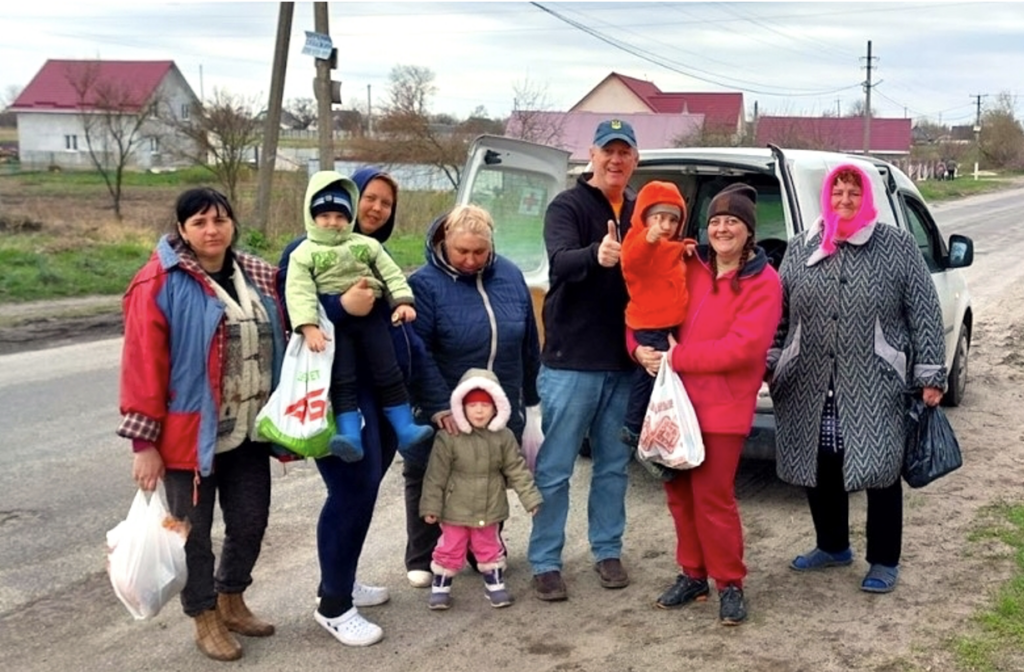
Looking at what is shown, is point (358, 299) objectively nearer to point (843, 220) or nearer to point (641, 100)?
point (843, 220)

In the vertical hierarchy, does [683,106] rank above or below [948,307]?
above

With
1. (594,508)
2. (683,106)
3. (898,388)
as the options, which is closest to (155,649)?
(594,508)

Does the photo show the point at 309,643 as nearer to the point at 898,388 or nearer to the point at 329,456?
the point at 329,456

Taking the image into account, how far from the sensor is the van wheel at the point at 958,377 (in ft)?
26.4

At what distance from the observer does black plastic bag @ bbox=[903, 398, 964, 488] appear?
14.6 feet

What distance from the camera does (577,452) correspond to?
4758 mm

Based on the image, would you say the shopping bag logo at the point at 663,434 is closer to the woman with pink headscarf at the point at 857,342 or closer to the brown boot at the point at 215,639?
the woman with pink headscarf at the point at 857,342

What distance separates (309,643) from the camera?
4156mm

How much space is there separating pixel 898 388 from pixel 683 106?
69098 millimetres

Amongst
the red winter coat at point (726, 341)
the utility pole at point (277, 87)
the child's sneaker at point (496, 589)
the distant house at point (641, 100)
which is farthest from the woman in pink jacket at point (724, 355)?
the distant house at point (641, 100)

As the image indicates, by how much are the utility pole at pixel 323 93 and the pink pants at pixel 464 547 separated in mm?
12525

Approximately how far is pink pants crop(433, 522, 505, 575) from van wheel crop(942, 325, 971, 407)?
4773mm

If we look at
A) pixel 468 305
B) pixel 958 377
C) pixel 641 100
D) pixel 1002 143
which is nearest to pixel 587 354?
pixel 468 305

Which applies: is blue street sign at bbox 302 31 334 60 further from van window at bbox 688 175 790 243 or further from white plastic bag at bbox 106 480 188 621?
white plastic bag at bbox 106 480 188 621
